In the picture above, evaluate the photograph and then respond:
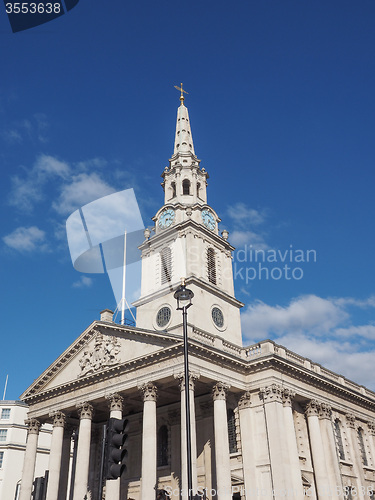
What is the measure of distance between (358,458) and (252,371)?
12543 mm

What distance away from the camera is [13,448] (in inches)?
2323

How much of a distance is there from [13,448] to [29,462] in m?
25.7

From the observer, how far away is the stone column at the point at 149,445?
90.1ft

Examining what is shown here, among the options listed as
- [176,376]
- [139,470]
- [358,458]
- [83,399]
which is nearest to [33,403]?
[83,399]

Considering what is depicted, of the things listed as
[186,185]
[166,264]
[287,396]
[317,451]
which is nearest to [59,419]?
[166,264]

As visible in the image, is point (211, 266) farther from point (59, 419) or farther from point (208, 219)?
point (59, 419)

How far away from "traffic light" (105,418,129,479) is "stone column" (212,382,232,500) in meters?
19.8

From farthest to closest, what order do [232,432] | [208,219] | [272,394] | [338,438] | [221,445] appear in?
[208,219], [338,438], [232,432], [272,394], [221,445]

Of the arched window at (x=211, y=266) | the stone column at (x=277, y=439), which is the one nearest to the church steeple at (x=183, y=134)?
the arched window at (x=211, y=266)

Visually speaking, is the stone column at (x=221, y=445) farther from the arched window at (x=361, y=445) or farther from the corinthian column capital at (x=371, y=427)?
the corinthian column capital at (x=371, y=427)

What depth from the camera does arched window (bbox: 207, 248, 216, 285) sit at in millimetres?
43597

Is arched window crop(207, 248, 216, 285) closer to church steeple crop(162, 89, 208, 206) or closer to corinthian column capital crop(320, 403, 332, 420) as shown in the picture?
church steeple crop(162, 89, 208, 206)

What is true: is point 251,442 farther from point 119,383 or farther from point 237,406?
point 119,383

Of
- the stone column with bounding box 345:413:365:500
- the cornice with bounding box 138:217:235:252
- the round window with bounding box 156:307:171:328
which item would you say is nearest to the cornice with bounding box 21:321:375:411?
the stone column with bounding box 345:413:365:500
